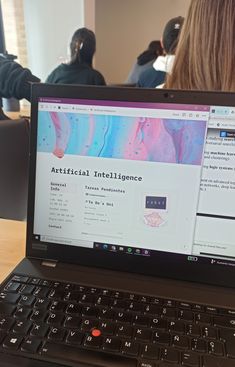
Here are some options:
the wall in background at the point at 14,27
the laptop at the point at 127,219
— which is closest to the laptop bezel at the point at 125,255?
the laptop at the point at 127,219

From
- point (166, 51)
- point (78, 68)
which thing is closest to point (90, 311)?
point (166, 51)

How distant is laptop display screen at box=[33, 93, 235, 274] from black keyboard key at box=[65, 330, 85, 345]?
5.9 inches

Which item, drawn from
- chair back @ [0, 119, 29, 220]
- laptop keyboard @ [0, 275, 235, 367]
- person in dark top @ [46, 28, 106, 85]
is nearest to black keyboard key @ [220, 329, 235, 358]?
laptop keyboard @ [0, 275, 235, 367]

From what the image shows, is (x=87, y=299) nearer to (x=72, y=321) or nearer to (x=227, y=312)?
(x=72, y=321)

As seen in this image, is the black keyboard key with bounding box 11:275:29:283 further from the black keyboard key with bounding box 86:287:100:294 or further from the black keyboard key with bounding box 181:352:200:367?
the black keyboard key with bounding box 181:352:200:367

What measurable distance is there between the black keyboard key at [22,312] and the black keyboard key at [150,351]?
0.53 ft

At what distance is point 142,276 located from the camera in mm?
609

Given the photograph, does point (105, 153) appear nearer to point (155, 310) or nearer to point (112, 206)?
point (112, 206)

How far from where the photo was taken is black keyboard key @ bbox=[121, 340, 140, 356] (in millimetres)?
464

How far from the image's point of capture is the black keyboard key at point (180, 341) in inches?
18.6

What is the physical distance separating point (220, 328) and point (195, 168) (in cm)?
22

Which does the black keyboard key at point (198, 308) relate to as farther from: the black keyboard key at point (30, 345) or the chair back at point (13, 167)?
the chair back at point (13, 167)

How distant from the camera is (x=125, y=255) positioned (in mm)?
605

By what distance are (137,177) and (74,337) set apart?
238mm
